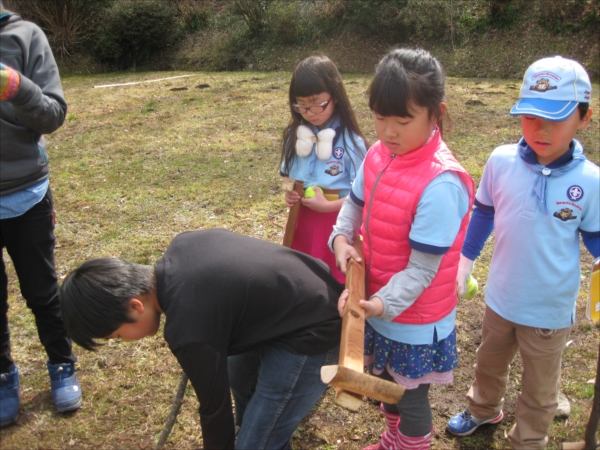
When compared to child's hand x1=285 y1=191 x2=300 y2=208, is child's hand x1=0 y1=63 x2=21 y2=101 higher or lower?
higher

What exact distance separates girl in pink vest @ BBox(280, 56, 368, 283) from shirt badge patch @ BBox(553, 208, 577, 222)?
0.93m

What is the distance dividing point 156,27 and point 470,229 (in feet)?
49.4

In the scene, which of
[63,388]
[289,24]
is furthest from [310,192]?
[289,24]

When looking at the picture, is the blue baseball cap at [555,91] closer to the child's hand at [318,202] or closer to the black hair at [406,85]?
the black hair at [406,85]

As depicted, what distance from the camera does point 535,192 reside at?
195 centimetres

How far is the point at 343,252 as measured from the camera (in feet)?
6.51

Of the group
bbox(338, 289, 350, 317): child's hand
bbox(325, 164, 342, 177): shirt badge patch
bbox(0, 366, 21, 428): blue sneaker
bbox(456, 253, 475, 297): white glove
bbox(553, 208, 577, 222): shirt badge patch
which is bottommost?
bbox(0, 366, 21, 428): blue sneaker

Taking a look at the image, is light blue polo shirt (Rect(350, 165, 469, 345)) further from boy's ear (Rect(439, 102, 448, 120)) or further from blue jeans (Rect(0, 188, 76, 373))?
blue jeans (Rect(0, 188, 76, 373))

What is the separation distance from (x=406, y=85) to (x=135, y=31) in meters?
15.4

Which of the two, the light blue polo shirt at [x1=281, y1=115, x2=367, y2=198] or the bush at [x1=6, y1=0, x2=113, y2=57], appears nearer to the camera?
the light blue polo shirt at [x1=281, y1=115, x2=367, y2=198]

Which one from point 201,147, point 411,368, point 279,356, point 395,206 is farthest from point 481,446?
point 201,147

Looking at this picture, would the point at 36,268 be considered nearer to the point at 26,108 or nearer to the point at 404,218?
the point at 26,108

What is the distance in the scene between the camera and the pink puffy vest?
5.87 ft

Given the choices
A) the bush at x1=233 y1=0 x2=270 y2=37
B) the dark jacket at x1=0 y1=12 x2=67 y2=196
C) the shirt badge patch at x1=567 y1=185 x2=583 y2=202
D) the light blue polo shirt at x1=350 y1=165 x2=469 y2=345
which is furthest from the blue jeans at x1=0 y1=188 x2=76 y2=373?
the bush at x1=233 y1=0 x2=270 y2=37
